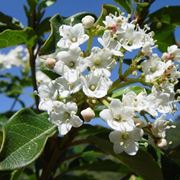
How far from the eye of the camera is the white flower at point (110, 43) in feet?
4.30

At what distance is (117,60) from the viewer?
138 centimetres

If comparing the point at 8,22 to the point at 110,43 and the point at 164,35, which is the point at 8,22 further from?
the point at 110,43

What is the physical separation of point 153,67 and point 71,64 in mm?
235

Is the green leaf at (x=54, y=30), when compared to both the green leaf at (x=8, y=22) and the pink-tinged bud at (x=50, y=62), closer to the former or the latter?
the pink-tinged bud at (x=50, y=62)

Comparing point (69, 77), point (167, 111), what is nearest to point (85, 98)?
point (69, 77)

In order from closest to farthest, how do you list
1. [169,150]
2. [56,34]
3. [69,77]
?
[69,77] < [56,34] < [169,150]

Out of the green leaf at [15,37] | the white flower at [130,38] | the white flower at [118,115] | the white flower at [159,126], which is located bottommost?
the white flower at [159,126]

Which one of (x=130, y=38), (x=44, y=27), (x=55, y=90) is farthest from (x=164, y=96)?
(x=44, y=27)

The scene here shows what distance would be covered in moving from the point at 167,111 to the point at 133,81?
14 cm

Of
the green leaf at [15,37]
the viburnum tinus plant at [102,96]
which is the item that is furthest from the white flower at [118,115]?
the green leaf at [15,37]

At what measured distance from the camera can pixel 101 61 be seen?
50.4 inches

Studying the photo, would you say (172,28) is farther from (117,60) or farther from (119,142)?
(119,142)

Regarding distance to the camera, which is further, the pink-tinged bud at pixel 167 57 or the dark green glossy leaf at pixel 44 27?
the dark green glossy leaf at pixel 44 27

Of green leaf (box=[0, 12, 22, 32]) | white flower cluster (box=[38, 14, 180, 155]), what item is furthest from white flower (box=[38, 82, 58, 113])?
green leaf (box=[0, 12, 22, 32])
